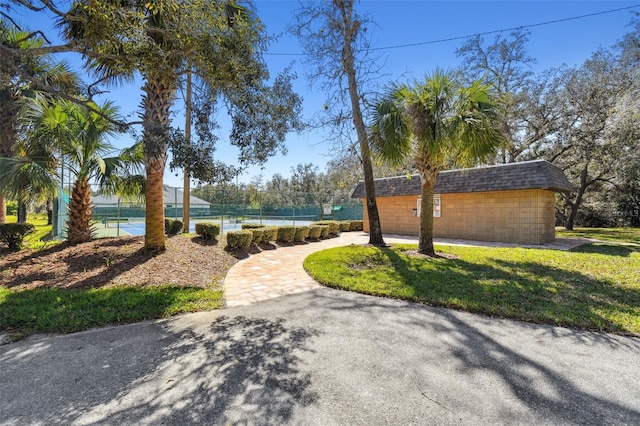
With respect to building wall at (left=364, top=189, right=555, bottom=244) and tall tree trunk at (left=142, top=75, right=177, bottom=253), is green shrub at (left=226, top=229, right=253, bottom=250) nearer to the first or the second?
tall tree trunk at (left=142, top=75, right=177, bottom=253)

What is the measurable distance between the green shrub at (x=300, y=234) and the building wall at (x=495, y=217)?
219 inches

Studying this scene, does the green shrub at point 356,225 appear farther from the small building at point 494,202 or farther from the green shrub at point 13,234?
the green shrub at point 13,234

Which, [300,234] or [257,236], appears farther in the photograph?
[300,234]

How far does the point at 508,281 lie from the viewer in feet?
18.5

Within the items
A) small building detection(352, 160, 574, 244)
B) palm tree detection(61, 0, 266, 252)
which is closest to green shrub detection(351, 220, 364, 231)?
small building detection(352, 160, 574, 244)

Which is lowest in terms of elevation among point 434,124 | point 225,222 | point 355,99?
point 225,222

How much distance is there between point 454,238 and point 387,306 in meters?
10.1

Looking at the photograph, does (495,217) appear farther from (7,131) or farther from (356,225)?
(7,131)

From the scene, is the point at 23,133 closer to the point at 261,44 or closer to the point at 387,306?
the point at 261,44

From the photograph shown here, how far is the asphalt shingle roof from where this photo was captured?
423 inches

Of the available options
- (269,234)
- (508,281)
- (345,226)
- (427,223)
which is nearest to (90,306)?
(269,234)

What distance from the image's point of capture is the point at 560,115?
16.1 meters

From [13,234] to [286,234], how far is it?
7.63 meters

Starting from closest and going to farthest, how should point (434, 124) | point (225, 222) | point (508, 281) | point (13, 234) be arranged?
point (508, 281), point (13, 234), point (434, 124), point (225, 222)
